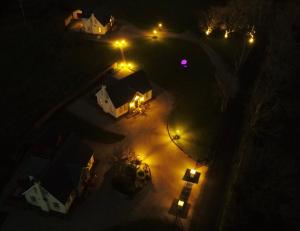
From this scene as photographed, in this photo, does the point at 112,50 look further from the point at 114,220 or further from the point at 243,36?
the point at 114,220

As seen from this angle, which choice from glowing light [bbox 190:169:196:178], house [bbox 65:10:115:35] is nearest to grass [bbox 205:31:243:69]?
house [bbox 65:10:115:35]

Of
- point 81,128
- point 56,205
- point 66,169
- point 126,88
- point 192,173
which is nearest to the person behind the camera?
point 56,205

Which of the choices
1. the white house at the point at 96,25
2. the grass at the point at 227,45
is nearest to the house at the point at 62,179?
the white house at the point at 96,25

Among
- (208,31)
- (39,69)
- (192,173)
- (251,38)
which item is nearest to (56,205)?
(192,173)

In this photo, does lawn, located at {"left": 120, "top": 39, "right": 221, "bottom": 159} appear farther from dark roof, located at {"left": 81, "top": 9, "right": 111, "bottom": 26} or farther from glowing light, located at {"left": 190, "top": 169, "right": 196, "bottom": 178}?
dark roof, located at {"left": 81, "top": 9, "right": 111, "bottom": 26}

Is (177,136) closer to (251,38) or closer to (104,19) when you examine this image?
(251,38)

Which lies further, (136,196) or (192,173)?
(192,173)
